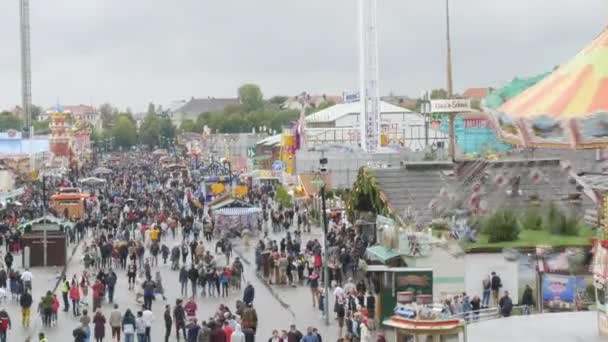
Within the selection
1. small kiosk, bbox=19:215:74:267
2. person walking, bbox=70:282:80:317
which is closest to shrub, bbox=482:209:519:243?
person walking, bbox=70:282:80:317

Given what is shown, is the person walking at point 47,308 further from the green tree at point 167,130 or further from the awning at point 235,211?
the green tree at point 167,130

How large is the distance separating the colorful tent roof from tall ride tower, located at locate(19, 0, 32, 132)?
8978 centimetres

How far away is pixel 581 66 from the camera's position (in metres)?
15.5

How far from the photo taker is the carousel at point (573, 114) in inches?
565

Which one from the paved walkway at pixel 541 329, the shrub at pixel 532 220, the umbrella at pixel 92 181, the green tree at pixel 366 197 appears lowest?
the paved walkway at pixel 541 329

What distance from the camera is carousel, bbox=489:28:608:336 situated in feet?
47.1

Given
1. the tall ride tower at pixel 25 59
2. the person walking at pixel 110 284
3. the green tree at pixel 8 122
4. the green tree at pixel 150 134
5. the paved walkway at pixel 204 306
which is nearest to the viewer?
the paved walkway at pixel 204 306

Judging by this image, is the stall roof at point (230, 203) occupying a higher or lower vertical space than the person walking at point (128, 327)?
higher

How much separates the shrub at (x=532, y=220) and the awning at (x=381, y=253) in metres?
3.39

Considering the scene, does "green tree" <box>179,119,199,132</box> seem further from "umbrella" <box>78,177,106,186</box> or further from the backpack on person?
the backpack on person

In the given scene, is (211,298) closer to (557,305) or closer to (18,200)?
(557,305)

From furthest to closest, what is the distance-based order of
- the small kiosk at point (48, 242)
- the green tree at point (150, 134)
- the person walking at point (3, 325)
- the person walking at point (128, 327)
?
the green tree at point (150, 134)
the small kiosk at point (48, 242)
the person walking at point (3, 325)
the person walking at point (128, 327)

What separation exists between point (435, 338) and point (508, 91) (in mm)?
4345

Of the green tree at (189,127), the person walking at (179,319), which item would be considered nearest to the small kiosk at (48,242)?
the person walking at (179,319)
